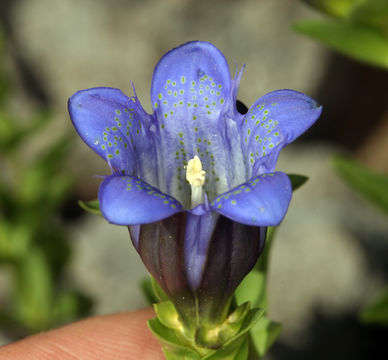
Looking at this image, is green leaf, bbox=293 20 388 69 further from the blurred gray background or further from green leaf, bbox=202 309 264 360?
the blurred gray background

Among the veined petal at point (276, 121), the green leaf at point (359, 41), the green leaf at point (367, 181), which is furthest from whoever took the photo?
the green leaf at point (367, 181)

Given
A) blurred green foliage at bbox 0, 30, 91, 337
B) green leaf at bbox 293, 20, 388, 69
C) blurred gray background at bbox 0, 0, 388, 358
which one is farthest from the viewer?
blurred gray background at bbox 0, 0, 388, 358

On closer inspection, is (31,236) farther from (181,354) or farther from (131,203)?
(131,203)

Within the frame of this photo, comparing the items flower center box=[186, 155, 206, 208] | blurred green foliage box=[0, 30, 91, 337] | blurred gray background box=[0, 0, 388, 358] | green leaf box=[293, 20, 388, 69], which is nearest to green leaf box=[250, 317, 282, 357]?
flower center box=[186, 155, 206, 208]

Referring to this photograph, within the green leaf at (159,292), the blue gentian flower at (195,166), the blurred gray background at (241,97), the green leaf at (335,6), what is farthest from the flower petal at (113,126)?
the blurred gray background at (241,97)

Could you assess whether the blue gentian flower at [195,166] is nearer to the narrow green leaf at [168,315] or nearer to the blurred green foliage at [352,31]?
the narrow green leaf at [168,315]

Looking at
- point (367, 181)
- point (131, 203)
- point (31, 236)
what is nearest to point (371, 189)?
point (367, 181)
